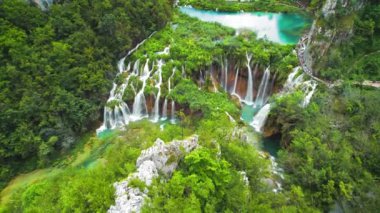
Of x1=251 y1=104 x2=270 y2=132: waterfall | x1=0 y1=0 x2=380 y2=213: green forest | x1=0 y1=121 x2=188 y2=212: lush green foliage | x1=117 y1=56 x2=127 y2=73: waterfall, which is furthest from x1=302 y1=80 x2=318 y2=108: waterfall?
x1=117 y1=56 x2=127 y2=73: waterfall

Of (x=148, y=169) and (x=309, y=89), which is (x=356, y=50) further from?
(x=148, y=169)

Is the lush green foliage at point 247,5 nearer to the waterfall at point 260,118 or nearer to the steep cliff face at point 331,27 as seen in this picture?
the steep cliff face at point 331,27

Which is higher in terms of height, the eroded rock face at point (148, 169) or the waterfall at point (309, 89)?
the eroded rock face at point (148, 169)

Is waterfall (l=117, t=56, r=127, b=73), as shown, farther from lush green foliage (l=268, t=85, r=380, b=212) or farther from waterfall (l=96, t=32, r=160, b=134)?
lush green foliage (l=268, t=85, r=380, b=212)

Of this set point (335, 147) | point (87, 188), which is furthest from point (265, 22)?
point (87, 188)

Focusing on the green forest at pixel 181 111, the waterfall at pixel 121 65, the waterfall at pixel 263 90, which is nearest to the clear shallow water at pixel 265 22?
the green forest at pixel 181 111

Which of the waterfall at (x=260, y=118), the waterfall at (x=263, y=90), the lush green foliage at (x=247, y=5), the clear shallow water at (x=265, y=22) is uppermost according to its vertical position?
the lush green foliage at (x=247, y=5)

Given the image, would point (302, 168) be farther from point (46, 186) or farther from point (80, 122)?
point (80, 122)
